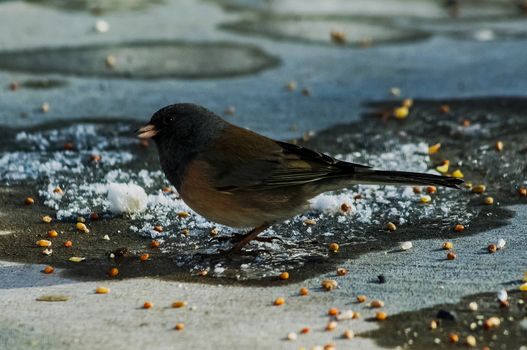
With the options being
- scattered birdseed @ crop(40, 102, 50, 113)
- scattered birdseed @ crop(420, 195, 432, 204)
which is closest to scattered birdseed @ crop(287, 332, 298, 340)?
scattered birdseed @ crop(420, 195, 432, 204)

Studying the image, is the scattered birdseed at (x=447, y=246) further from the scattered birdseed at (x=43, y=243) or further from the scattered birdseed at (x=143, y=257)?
the scattered birdseed at (x=43, y=243)

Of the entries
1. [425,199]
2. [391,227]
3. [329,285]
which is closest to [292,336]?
[329,285]

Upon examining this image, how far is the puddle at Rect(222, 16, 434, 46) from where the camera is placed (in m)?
10.4

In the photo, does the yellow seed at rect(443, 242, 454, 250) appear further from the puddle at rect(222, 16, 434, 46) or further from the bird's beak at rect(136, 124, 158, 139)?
the puddle at rect(222, 16, 434, 46)

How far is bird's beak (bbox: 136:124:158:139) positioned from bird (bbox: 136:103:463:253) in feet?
0.36

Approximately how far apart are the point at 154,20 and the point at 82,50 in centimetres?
141

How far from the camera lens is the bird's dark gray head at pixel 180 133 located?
5.38 meters

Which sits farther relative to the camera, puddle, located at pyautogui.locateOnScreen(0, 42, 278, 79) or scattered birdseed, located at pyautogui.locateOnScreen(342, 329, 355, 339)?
puddle, located at pyautogui.locateOnScreen(0, 42, 278, 79)

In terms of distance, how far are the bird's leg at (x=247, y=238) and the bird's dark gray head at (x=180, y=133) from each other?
475mm

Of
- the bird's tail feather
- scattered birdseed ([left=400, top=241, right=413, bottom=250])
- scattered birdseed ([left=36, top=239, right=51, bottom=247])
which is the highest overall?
the bird's tail feather

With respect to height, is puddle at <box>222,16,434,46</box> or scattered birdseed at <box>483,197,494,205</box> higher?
puddle at <box>222,16,434,46</box>

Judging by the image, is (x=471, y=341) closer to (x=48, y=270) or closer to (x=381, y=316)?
(x=381, y=316)

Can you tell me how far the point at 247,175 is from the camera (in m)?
5.24

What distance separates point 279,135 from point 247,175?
2302 mm
